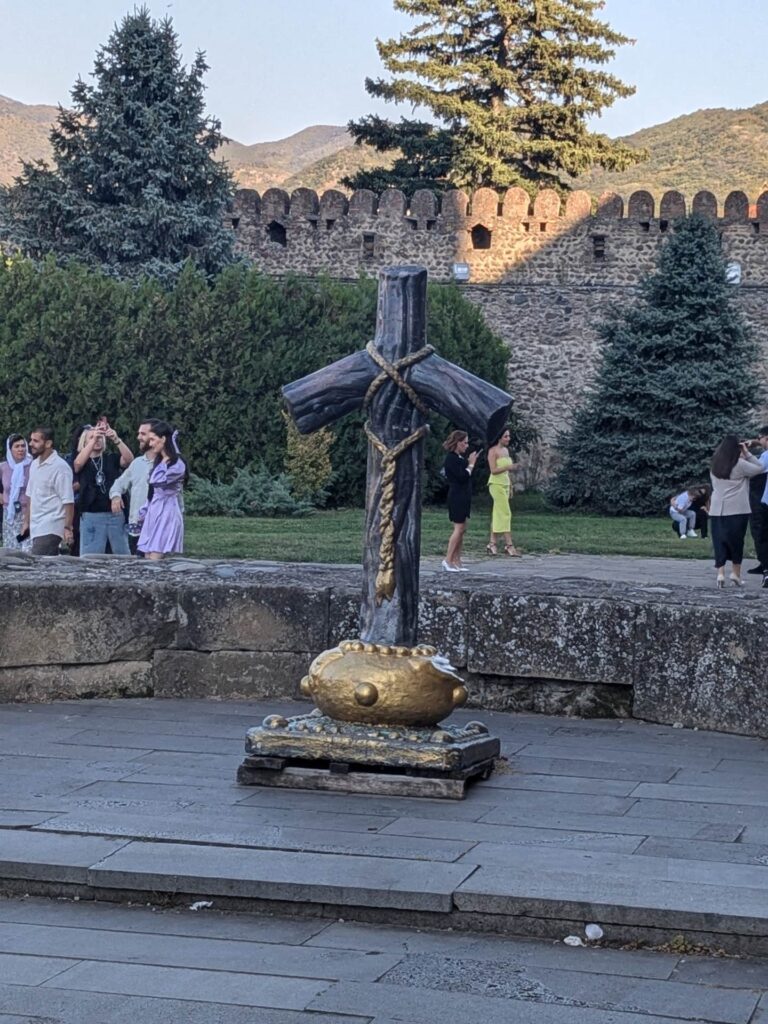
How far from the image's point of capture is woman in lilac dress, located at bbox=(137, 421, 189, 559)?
12805 millimetres

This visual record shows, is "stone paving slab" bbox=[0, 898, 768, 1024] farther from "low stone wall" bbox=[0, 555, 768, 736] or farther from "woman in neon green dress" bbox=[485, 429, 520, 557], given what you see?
"woman in neon green dress" bbox=[485, 429, 520, 557]

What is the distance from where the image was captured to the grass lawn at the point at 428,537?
2003cm

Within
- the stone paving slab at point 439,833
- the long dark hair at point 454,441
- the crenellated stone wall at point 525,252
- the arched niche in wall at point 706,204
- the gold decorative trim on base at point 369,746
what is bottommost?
the stone paving slab at point 439,833

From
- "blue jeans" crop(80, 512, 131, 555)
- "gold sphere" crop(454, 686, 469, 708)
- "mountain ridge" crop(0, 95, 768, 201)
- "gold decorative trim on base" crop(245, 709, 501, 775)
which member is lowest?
"gold decorative trim on base" crop(245, 709, 501, 775)

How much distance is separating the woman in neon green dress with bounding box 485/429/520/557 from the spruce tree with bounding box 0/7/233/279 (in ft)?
50.3

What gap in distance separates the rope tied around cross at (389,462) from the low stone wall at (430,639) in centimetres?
137

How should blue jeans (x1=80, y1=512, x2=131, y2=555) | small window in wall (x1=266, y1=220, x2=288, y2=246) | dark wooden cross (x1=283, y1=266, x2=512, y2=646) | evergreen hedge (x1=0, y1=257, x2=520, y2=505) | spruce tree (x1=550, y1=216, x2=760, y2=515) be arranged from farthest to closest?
small window in wall (x1=266, y1=220, x2=288, y2=246) < spruce tree (x1=550, y1=216, x2=760, y2=515) < evergreen hedge (x1=0, y1=257, x2=520, y2=505) < blue jeans (x1=80, y1=512, x2=131, y2=555) < dark wooden cross (x1=283, y1=266, x2=512, y2=646)

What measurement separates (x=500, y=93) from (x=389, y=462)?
A: 37.8m

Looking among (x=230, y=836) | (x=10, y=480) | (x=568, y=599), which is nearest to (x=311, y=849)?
(x=230, y=836)

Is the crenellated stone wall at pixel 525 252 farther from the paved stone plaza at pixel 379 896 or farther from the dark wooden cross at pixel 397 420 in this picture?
the paved stone plaza at pixel 379 896

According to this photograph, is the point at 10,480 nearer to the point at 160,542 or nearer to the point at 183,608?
the point at 160,542

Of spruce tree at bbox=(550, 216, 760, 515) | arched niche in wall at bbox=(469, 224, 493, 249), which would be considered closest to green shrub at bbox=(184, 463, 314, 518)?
spruce tree at bbox=(550, 216, 760, 515)

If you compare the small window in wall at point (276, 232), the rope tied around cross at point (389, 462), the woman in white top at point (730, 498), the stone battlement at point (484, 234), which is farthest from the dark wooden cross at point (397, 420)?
the small window in wall at point (276, 232)

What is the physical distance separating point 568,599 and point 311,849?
2.66 metres
